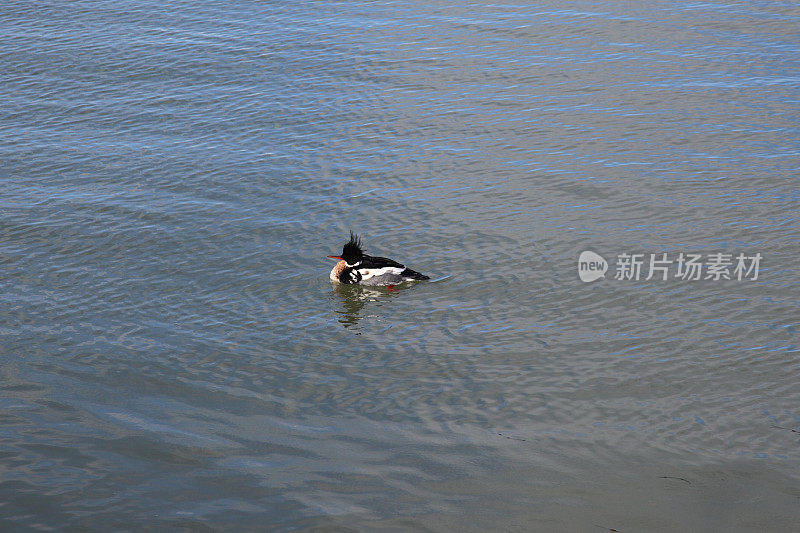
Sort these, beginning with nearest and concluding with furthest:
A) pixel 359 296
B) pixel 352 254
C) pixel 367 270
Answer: pixel 367 270
pixel 359 296
pixel 352 254

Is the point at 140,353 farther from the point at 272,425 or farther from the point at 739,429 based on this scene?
the point at 739,429

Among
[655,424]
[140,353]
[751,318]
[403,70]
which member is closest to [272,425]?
[140,353]

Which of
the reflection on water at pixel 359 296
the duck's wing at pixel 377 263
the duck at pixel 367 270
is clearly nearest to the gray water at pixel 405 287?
the reflection on water at pixel 359 296

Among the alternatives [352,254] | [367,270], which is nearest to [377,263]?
[367,270]

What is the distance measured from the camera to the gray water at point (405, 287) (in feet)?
33.7

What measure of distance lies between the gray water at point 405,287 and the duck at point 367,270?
31cm

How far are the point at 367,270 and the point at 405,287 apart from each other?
0.79 meters

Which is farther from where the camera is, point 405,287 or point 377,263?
point 405,287

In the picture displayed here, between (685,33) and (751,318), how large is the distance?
46.1ft

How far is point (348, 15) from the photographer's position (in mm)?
28844

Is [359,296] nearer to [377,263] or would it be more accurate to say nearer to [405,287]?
[377,263]

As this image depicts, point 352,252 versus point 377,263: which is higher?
point 352,252

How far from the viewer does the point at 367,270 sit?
591 inches

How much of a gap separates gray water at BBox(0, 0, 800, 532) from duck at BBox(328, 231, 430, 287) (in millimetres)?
308
